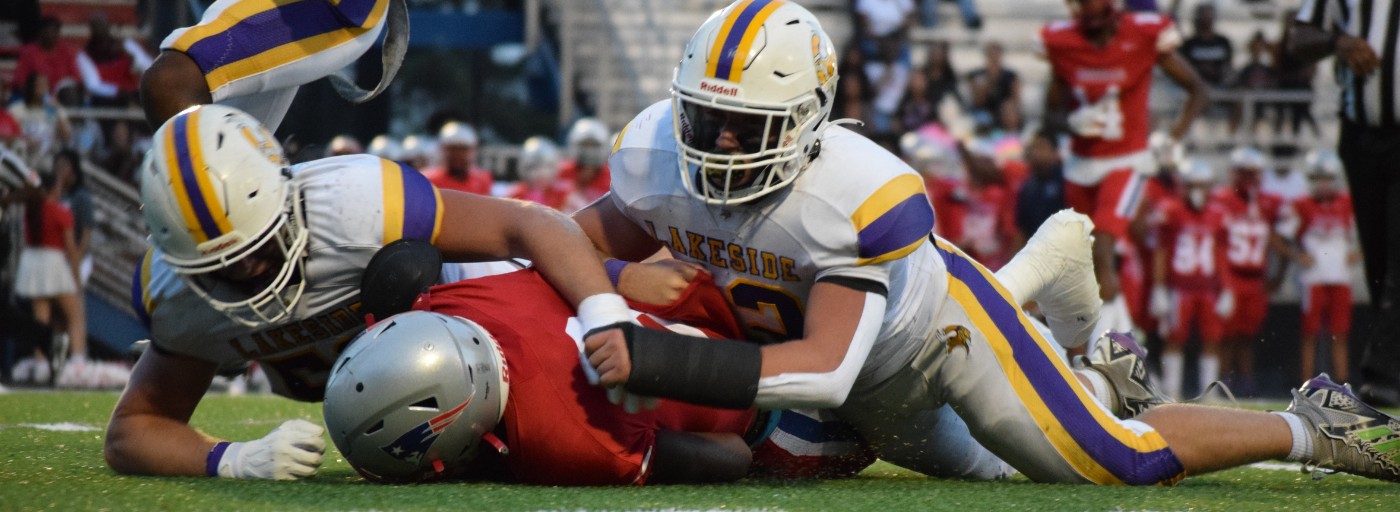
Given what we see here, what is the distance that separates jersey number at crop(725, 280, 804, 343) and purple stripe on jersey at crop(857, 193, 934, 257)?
0.88ft

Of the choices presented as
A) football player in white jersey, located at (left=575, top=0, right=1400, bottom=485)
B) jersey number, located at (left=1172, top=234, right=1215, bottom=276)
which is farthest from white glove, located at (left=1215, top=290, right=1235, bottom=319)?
football player in white jersey, located at (left=575, top=0, right=1400, bottom=485)

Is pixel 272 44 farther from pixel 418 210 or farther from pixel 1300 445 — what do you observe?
pixel 1300 445

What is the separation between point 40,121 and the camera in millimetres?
8430

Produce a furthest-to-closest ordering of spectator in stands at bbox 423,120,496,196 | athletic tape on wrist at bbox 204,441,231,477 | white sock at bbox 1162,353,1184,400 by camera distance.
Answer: white sock at bbox 1162,353,1184,400 → spectator in stands at bbox 423,120,496,196 → athletic tape on wrist at bbox 204,441,231,477

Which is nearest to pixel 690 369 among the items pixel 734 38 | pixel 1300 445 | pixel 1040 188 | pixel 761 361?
pixel 761 361

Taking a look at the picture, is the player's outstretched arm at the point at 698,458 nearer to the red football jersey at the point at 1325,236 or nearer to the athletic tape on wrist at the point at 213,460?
the athletic tape on wrist at the point at 213,460

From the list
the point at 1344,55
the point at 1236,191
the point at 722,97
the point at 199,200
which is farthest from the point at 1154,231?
the point at 199,200

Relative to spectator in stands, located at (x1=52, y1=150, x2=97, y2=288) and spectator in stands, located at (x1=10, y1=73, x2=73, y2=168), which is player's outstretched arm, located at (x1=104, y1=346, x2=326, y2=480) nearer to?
spectator in stands, located at (x1=52, y1=150, x2=97, y2=288)

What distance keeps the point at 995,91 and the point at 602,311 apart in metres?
8.55

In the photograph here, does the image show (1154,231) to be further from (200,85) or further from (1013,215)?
(200,85)

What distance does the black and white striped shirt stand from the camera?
16.4 ft

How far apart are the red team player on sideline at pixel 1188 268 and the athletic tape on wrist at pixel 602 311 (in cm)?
746

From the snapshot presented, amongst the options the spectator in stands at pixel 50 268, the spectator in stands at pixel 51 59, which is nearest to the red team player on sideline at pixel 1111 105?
the spectator in stands at pixel 50 268

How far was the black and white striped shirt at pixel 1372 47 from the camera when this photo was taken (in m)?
4.99
